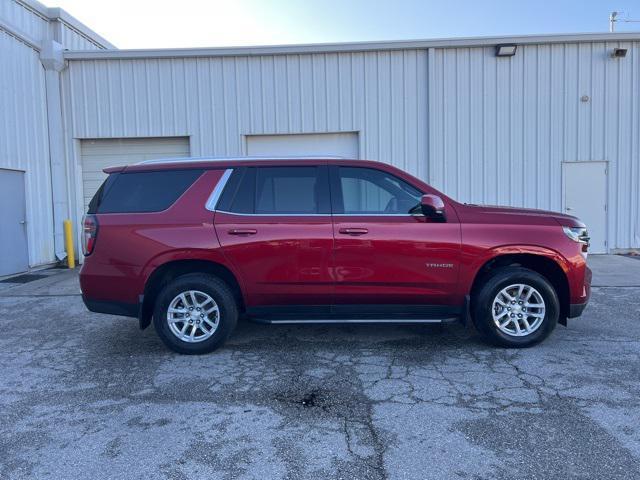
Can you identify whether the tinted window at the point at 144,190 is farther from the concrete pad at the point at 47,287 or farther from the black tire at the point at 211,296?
the concrete pad at the point at 47,287

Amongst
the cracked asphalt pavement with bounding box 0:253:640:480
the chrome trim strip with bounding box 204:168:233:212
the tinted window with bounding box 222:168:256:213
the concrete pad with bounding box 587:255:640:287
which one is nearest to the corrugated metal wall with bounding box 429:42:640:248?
the concrete pad with bounding box 587:255:640:287

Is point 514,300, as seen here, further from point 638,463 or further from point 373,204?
point 638,463

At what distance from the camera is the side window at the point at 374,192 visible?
518 centimetres

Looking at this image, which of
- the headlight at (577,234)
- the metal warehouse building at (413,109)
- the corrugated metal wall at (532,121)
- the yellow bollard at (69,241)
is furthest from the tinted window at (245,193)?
the yellow bollard at (69,241)

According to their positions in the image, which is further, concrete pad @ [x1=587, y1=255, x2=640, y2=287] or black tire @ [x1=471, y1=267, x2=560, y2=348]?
concrete pad @ [x1=587, y1=255, x2=640, y2=287]

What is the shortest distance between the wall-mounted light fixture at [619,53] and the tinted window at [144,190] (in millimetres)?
10435

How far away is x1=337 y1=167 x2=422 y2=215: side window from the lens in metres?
5.18

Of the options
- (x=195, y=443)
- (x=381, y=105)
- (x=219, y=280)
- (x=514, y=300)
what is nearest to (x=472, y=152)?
(x=381, y=105)

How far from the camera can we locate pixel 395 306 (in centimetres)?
517

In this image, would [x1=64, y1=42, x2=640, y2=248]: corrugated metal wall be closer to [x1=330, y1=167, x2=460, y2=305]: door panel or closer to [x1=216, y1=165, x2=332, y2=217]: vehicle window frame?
[x1=216, y1=165, x2=332, y2=217]: vehicle window frame

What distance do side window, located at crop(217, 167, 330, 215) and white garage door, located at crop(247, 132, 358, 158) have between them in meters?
6.80

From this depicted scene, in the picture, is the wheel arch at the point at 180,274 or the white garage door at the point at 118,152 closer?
the wheel arch at the point at 180,274

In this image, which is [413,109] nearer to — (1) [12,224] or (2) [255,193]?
(2) [255,193]

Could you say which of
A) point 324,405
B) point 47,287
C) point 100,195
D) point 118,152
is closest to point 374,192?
point 324,405
